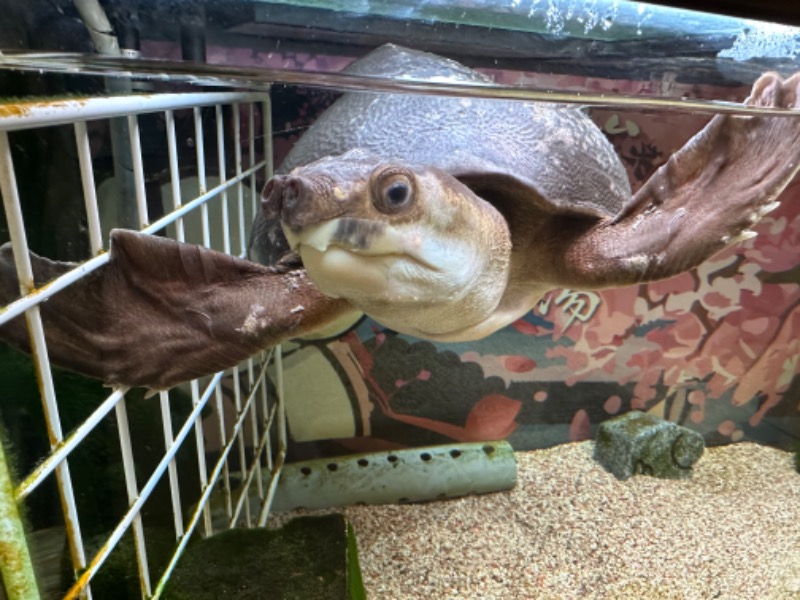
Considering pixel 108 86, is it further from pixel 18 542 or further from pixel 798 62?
pixel 798 62

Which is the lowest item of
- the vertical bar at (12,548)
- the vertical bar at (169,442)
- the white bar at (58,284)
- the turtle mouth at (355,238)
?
the vertical bar at (169,442)

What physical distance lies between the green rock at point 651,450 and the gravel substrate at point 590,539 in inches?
1.4

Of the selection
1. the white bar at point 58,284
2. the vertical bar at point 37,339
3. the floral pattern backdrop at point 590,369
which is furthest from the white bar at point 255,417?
the vertical bar at point 37,339

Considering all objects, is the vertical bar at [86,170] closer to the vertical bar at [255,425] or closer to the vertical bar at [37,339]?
the vertical bar at [37,339]

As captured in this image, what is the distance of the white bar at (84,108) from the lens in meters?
0.51

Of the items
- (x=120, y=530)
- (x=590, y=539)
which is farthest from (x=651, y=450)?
(x=120, y=530)

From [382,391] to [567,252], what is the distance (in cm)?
96

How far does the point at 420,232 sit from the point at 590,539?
4.02 ft

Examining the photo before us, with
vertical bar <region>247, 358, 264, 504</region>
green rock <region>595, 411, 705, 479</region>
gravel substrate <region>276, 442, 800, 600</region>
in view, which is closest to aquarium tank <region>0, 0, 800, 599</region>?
vertical bar <region>247, 358, 264, 504</region>

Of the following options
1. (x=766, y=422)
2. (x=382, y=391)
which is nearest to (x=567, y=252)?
(x=382, y=391)

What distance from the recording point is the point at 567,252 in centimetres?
99

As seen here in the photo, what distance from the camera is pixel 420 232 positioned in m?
0.67

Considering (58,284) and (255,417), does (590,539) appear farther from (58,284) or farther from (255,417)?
(58,284)

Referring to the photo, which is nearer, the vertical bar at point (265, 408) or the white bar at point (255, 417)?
the white bar at point (255, 417)
